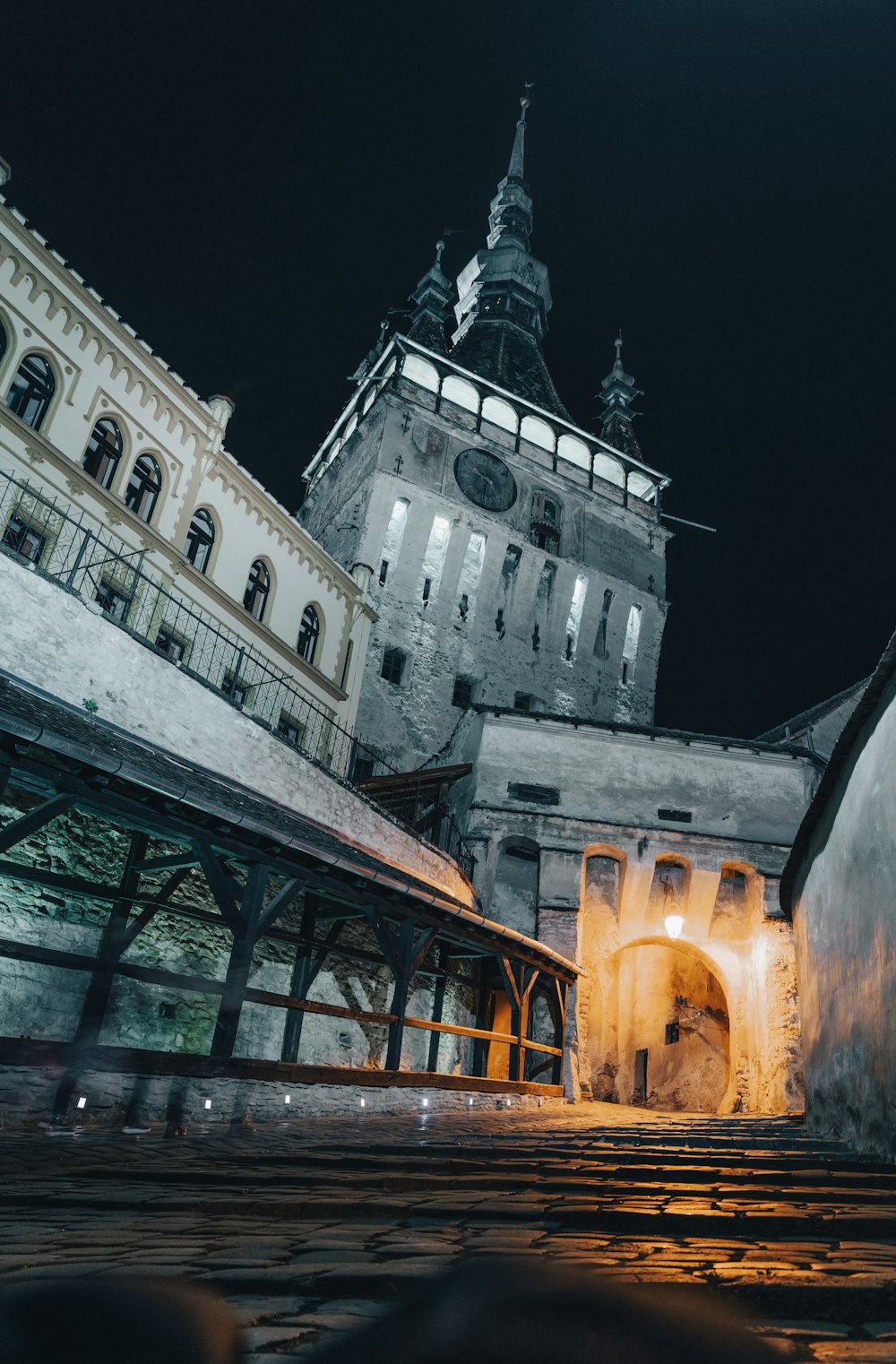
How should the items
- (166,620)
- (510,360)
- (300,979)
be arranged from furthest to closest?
(510,360) → (166,620) → (300,979)

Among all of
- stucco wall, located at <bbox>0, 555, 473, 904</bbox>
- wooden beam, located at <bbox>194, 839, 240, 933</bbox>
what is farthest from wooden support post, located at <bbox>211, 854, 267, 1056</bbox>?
stucco wall, located at <bbox>0, 555, 473, 904</bbox>

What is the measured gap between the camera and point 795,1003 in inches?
670

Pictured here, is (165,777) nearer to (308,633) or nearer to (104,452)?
(104,452)

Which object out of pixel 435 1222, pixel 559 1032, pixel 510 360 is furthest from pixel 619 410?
pixel 435 1222

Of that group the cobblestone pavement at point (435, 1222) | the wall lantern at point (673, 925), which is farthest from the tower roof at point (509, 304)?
the cobblestone pavement at point (435, 1222)

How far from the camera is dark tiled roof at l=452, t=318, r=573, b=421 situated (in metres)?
41.0

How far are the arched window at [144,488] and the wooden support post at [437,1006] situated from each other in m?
10.8

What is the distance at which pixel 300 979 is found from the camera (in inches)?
420

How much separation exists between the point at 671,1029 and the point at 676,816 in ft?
18.8

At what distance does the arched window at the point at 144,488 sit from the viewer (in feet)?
57.7

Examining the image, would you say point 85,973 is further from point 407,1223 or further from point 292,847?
point 407,1223

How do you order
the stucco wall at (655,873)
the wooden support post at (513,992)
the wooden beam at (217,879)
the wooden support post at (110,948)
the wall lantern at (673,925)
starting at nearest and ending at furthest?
the wooden support post at (110,948) < the wooden beam at (217,879) < the wooden support post at (513,992) < the wall lantern at (673,925) < the stucco wall at (655,873)

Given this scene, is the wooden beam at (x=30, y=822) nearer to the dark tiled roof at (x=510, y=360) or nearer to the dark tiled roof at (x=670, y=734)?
the dark tiled roof at (x=670, y=734)

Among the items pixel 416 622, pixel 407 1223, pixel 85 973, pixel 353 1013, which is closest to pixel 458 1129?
pixel 353 1013
